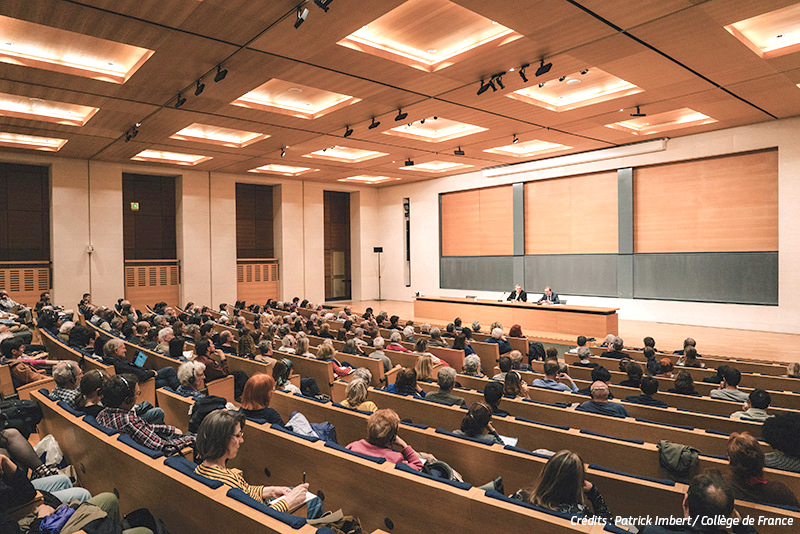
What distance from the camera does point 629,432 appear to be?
3.55 meters

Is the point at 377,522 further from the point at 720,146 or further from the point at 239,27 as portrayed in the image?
the point at 720,146

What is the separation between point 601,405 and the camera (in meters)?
3.87

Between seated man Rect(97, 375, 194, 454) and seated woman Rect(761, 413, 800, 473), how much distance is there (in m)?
3.51

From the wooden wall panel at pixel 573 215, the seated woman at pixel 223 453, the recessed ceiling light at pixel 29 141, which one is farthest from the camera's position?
the wooden wall panel at pixel 573 215

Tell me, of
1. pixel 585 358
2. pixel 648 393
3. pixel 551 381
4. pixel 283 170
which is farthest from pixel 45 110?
pixel 648 393

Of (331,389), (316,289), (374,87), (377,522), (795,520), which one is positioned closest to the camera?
(795,520)

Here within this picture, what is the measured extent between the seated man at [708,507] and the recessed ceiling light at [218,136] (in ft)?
34.1

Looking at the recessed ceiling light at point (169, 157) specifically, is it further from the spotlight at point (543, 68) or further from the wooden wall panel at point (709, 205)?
the wooden wall panel at point (709, 205)

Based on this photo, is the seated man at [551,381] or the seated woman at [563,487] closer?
the seated woman at [563,487]

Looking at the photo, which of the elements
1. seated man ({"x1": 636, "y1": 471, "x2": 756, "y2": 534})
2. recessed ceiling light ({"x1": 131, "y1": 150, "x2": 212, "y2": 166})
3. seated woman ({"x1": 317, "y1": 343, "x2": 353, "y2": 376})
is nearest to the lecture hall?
seated man ({"x1": 636, "y1": 471, "x2": 756, "y2": 534})

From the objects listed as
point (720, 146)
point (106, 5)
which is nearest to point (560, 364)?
point (106, 5)

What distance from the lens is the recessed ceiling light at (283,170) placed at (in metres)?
14.7

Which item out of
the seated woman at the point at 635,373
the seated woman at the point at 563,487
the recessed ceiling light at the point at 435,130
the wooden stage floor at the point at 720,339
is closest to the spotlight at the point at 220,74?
the recessed ceiling light at the point at 435,130

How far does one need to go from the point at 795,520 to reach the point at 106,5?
671cm
